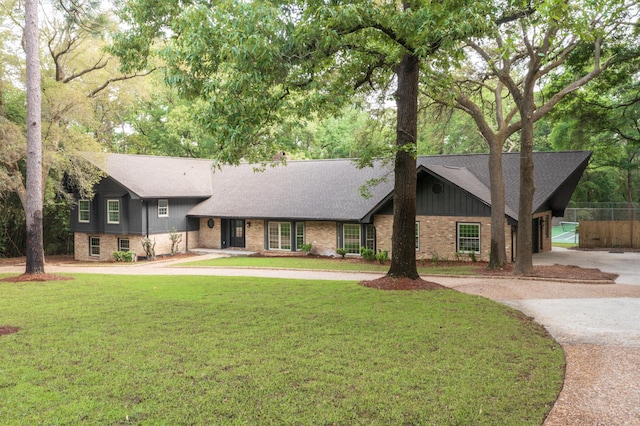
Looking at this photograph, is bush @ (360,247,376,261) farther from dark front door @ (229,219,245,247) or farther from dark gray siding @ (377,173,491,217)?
dark front door @ (229,219,245,247)

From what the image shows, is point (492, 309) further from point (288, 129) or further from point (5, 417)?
point (5, 417)

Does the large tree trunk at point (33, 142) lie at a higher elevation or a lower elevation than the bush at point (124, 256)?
higher

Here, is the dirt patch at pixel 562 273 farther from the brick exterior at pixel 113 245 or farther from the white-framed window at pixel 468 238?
the brick exterior at pixel 113 245

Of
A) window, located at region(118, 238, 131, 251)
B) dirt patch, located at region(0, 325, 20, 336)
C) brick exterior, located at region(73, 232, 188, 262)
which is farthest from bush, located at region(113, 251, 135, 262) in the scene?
dirt patch, located at region(0, 325, 20, 336)

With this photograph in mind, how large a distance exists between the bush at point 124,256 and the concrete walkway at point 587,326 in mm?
6775

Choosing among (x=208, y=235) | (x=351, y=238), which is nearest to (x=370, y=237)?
(x=351, y=238)

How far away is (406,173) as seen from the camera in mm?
14117

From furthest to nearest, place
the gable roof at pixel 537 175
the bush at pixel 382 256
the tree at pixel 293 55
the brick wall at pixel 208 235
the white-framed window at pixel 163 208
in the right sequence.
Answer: the brick wall at pixel 208 235
the white-framed window at pixel 163 208
the bush at pixel 382 256
the gable roof at pixel 537 175
the tree at pixel 293 55

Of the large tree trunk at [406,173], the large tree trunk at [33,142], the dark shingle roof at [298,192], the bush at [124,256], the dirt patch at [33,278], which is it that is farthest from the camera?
the bush at [124,256]

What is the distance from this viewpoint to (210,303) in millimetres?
12000

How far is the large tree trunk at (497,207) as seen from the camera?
20297mm

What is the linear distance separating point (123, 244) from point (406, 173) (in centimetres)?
2039

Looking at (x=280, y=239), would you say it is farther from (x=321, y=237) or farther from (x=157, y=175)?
(x=157, y=175)

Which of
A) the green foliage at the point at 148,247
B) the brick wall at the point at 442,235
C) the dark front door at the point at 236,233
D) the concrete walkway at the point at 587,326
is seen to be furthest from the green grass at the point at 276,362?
the dark front door at the point at 236,233
